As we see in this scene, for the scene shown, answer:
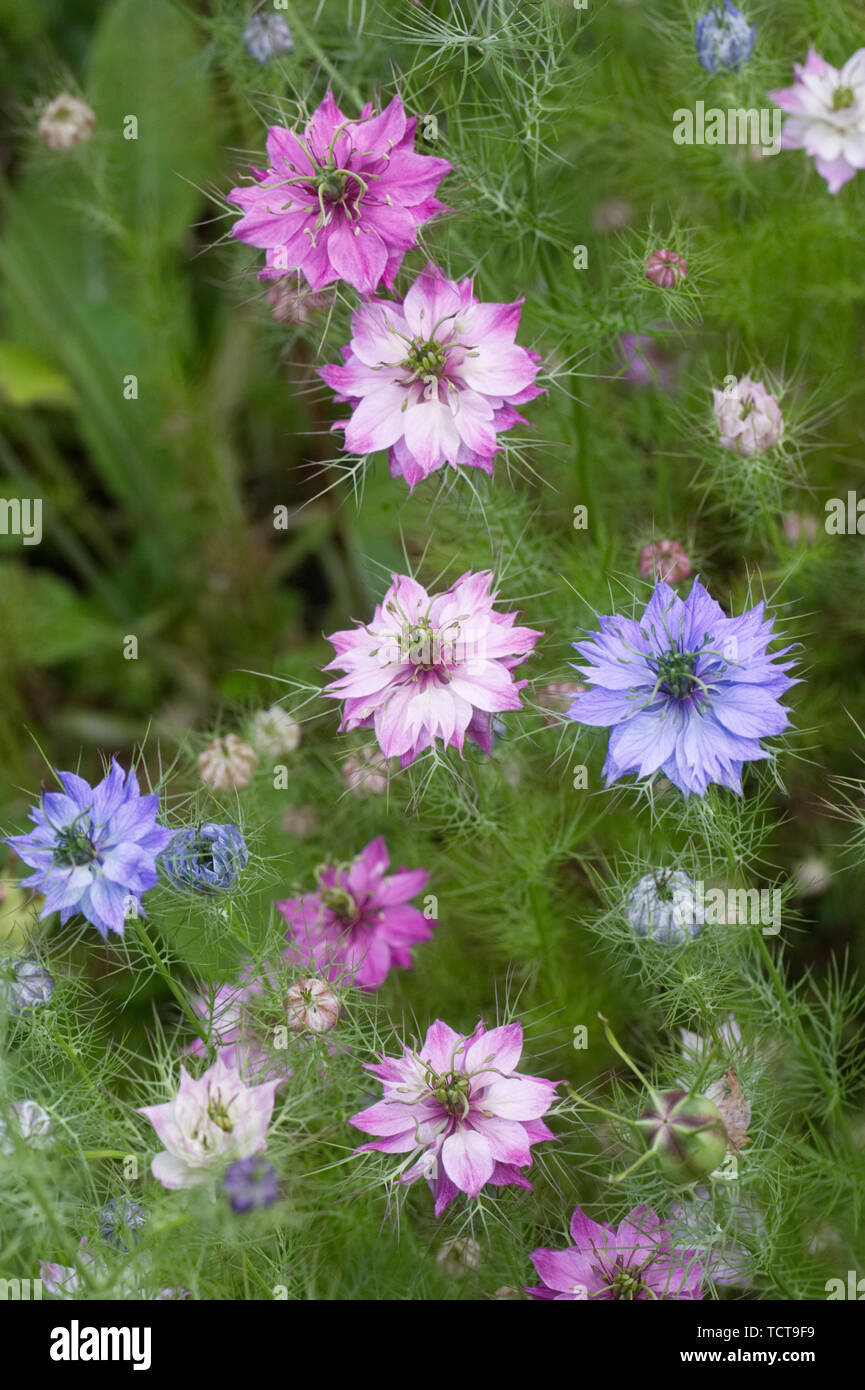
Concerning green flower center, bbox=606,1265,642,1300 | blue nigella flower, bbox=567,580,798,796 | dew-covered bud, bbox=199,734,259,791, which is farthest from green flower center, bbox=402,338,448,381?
green flower center, bbox=606,1265,642,1300

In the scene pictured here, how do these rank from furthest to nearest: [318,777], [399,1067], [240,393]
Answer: [240,393] → [318,777] → [399,1067]

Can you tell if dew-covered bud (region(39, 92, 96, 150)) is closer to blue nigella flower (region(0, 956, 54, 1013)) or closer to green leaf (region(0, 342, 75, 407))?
green leaf (region(0, 342, 75, 407))

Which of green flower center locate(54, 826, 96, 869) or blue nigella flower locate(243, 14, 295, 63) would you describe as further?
blue nigella flower locate(243, 14, 295, 63)

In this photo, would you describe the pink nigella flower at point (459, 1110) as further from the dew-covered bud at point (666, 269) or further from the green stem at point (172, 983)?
the dew-covered bud at point (666, 269)

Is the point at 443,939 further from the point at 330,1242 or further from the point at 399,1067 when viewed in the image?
the point at 399,1067

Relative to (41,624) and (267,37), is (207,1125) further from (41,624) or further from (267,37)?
(41,624)

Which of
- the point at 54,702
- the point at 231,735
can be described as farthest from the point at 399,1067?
the point at 54,702

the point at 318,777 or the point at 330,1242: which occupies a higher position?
the point at 318,777
